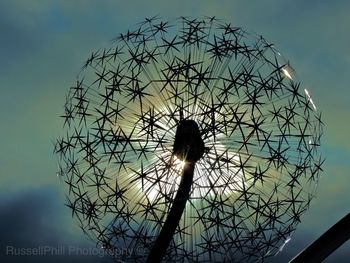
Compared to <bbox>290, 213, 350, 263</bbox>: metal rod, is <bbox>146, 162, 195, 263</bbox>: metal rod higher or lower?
higher

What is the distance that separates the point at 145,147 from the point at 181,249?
127 cm

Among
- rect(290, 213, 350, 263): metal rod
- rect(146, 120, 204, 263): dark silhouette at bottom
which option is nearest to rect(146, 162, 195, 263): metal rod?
rect(146, 120, 204, 263): dark silhouette at bottom

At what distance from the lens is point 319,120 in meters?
6.28

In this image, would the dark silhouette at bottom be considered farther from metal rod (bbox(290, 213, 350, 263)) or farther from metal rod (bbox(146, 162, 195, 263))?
metal rod (bbox(290, 213, 350, 263))

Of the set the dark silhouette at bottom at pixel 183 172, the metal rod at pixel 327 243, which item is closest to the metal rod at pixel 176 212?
the dark silhouette at bottom at pixel 183 172

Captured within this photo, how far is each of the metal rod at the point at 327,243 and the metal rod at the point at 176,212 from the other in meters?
2.32

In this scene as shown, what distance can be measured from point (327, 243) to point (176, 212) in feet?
8.14

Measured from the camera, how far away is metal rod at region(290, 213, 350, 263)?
10.2 ft

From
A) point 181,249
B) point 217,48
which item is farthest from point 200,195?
point 217,48

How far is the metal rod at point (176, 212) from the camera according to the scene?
5531 mm

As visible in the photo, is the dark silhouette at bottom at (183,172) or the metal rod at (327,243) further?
the dark silhouette at bottom at (183,172)

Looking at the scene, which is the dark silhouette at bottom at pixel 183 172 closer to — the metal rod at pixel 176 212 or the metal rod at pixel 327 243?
the metal rod at pixel 176 212

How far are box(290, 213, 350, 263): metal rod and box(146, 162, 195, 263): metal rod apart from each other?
2318 millimetres

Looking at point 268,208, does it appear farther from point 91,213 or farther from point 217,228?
point 91,213
